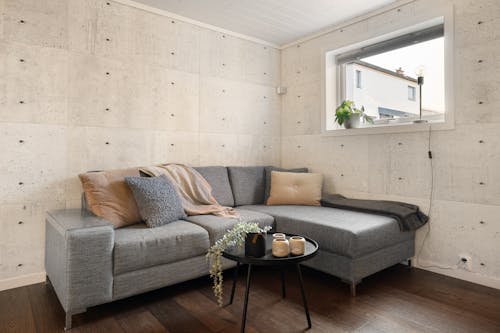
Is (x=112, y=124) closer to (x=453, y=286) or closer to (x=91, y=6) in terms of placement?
(x=91, y=6)

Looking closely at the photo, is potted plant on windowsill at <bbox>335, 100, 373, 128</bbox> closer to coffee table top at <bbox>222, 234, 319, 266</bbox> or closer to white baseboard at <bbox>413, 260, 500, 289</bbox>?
white baseboard at <bbox>413, 260, 500, 289</bbox>

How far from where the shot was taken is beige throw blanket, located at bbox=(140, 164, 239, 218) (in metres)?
2.79

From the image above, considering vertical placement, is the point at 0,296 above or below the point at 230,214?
below

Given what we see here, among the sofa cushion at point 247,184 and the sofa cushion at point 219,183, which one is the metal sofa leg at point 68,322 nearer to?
the sofa cushion at point 219,183

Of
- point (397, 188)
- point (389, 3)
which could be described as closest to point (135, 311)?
point (397, 188)

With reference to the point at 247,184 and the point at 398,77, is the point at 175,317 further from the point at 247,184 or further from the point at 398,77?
the point at 398,77

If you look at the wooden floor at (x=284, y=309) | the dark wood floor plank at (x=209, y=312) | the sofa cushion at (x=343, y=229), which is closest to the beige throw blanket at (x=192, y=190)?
the sofa cushion at (x=343, y=229)

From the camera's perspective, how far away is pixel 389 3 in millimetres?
3023

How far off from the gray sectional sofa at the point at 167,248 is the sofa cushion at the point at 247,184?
37 cm

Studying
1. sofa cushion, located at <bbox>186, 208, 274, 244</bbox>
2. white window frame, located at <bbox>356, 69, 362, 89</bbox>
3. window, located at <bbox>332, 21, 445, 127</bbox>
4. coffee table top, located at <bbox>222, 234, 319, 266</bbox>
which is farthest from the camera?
white window frame, located at <bbox>356, 69, 362, 89</bbox>

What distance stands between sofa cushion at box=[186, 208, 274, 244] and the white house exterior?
172 centimetres

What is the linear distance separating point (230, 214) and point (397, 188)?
5.23 feet

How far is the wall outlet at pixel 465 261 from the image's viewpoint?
2559 millimetres

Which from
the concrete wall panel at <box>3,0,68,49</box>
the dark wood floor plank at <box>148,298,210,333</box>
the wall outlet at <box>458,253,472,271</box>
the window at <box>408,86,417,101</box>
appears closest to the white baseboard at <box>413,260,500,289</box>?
the wall outlet at <box>458,253,472,271</box>
